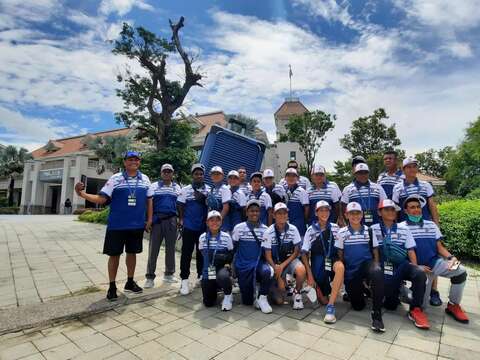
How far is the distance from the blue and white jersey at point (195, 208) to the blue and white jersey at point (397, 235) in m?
2.32

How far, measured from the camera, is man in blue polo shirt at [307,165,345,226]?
14.5 feet

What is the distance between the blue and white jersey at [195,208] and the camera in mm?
4430

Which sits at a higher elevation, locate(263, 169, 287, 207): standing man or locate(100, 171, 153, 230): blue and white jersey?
locate(263, 169, 287, 207): standing man

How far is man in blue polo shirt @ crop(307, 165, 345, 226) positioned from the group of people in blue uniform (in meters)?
0.02

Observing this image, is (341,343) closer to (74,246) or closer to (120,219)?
(120,219)

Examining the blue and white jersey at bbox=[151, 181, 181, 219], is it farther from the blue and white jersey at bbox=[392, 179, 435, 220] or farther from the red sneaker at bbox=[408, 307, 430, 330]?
the red sneaker at bbox=[408, 307, 430, 330]

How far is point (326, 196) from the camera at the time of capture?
4410 mm

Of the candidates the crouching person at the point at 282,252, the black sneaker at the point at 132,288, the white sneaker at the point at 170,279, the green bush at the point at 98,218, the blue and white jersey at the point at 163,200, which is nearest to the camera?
the crouching person at the point at 282,252

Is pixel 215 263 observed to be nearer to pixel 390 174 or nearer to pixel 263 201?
pixel 263 201

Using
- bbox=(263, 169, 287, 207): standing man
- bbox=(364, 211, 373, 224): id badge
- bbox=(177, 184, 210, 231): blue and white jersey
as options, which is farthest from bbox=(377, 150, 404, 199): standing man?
bbox=(177, 184, 210, 231): blue and white jersey

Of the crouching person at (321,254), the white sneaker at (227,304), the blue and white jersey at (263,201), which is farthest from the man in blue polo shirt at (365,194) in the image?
the white sneaker at (227,304)

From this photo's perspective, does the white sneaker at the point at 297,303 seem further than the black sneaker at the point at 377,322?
Yes

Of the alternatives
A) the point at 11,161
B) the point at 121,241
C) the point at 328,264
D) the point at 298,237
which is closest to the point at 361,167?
the point at 298,237

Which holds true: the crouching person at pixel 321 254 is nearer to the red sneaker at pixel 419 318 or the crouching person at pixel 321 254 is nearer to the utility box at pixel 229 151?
the red sneaker at pixel 419 318
